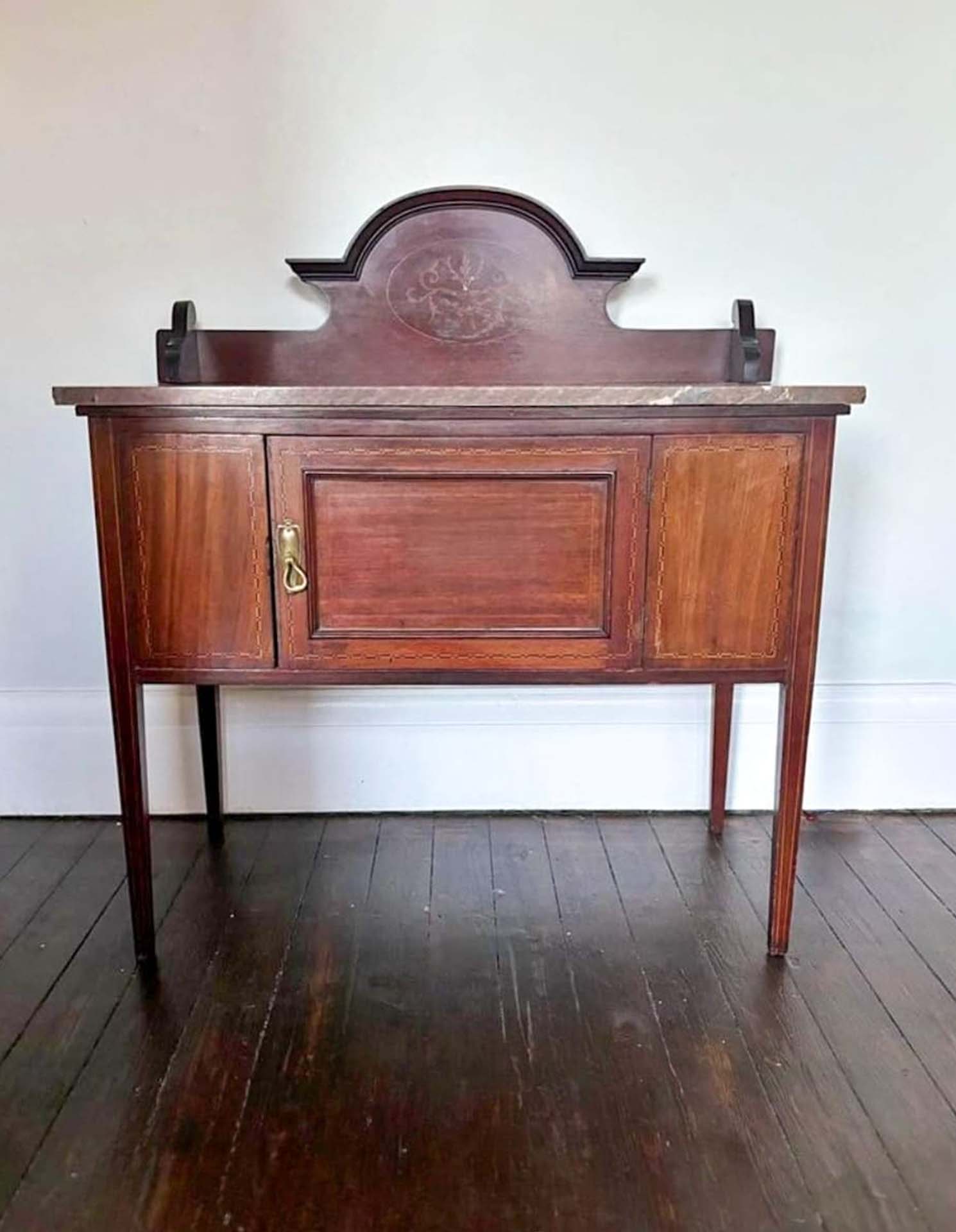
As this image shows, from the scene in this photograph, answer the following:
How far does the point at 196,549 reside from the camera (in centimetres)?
120

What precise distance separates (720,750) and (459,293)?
0.96m

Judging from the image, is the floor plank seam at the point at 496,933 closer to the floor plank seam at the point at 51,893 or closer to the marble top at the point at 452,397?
the floor plank seam at the point at 51,893

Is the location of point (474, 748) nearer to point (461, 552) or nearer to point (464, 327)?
point (461, 552)

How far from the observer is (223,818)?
1.79m

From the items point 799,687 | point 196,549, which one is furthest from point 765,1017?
point 196,549

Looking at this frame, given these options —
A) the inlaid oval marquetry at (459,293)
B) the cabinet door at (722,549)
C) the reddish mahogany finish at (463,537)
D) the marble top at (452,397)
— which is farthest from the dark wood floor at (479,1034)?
the inlaid oval marquetry at (459,293)

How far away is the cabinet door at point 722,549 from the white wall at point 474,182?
57 cm

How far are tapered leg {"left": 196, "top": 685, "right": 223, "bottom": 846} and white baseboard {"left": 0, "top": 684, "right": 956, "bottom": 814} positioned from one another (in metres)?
0.07

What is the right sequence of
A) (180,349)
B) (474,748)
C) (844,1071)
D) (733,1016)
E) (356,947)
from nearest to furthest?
1. (844,1071)
2. (733,1016)
3. (356,947)
4. (180,349)
5. (474,748)

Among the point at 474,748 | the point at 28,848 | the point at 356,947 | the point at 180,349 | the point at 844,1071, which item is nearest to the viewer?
the point at 844,1071

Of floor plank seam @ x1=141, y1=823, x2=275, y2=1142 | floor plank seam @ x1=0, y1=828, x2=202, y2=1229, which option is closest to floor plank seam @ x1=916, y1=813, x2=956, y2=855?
floor plank seam @ x1=141, y1=823, x2=275, y2=1142

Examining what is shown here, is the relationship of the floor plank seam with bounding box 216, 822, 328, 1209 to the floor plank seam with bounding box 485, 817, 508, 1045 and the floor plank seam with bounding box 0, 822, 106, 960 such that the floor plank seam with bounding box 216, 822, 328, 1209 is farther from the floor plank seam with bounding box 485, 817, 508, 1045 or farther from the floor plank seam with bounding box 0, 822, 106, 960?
the floor plank seam with bounding box 0, 822, 106, 960

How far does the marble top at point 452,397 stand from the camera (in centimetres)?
112

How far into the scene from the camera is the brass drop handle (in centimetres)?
118
